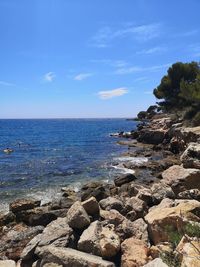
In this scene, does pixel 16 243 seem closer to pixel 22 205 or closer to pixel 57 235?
pixel 57 235

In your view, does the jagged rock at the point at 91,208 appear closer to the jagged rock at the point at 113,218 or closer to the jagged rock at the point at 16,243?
the jagged rock at the point at 113,218

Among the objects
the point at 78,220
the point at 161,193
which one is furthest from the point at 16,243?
the point at 161,193

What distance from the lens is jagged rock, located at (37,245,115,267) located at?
29.9ft

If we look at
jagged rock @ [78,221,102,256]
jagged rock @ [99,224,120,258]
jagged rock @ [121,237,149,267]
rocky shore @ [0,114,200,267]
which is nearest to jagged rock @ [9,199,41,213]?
rocky shore @ [0,114,200,267]

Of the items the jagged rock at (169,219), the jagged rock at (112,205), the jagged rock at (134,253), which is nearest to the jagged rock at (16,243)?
the jagged rock at (112,205)

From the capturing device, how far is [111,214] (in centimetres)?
1263

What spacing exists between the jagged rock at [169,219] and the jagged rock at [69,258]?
2051 millimetres

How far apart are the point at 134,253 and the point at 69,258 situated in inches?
74.2

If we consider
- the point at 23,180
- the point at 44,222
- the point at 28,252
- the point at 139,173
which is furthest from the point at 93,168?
the point at 28,252

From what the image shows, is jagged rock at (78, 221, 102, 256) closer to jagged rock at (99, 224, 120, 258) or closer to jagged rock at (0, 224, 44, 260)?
jagged rock at (99, 224, 120, 258)

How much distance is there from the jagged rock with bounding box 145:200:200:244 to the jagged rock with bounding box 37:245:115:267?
6.73 ft

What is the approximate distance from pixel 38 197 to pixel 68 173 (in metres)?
8.78

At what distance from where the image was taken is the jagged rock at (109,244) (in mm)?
9742

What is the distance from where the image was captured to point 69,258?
931cm
